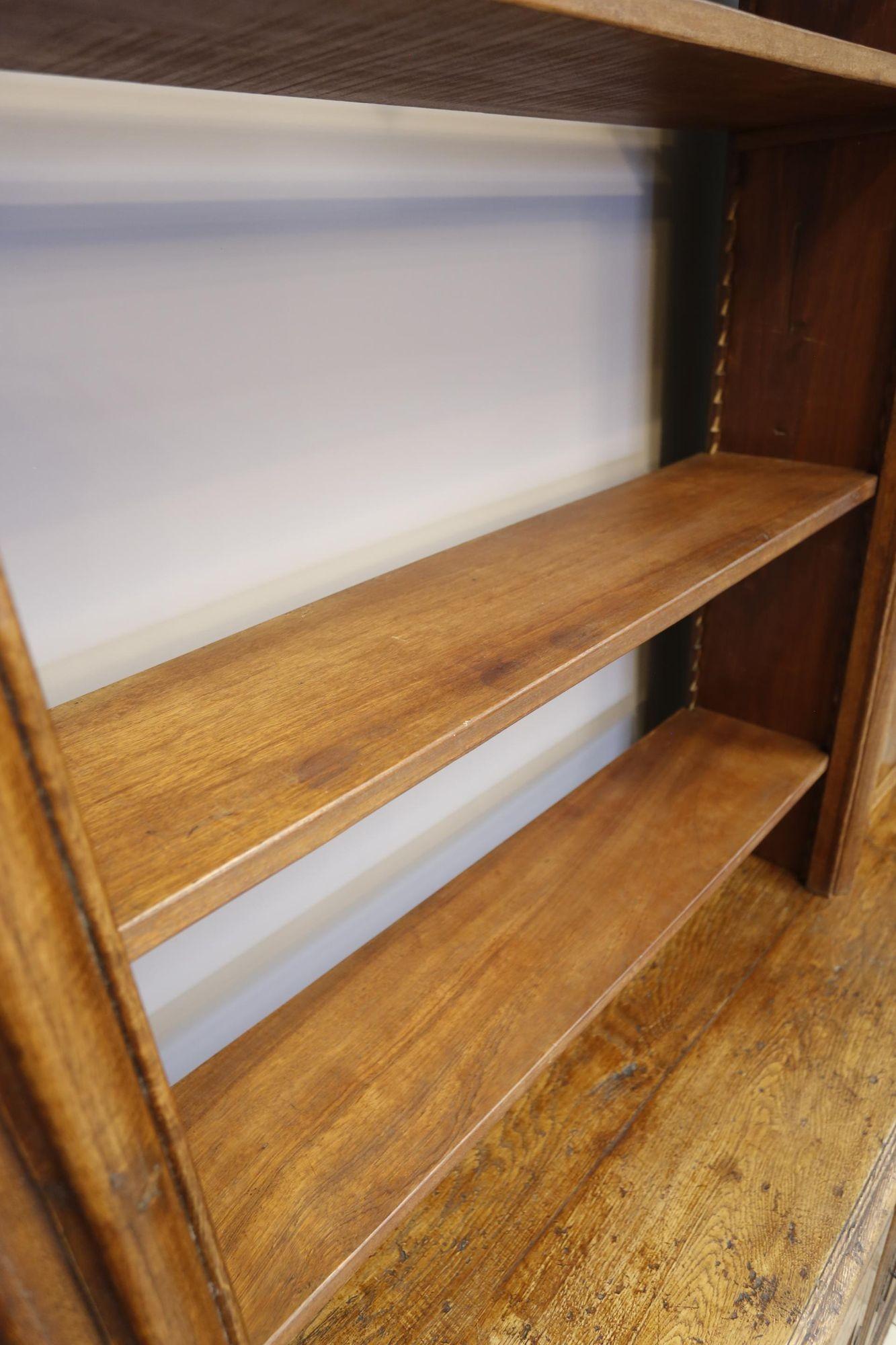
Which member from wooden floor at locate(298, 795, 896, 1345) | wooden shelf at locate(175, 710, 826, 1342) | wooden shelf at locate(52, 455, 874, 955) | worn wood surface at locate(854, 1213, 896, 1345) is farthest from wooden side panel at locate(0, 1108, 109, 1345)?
worn wood surface at locate(854, 1213, 896, 1345)

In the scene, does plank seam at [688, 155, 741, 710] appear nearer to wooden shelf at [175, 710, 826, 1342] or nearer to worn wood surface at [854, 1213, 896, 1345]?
wooden shelf at [175, 710, 826, 1342]

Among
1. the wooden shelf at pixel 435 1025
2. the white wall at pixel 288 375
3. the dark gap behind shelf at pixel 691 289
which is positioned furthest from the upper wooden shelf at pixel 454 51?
the wooden shelf at pixel 435 1025

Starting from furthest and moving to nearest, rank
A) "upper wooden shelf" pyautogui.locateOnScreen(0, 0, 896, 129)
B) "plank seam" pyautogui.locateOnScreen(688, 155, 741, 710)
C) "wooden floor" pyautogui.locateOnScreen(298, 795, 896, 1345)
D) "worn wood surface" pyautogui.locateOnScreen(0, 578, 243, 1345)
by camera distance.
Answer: "plank seam" pyautogui.locateOnScreen(688, 155, 741, 710) → "wooden floor" pyautogui.locateOnScreen(298, 795, 896, 1345) → "upper wooden shelf" pyautogui.locateOnScreen(0, 0, 896, 129) → "worn wood surface" pyautogui.locateOnScreen(0, 578, 243, 1345)

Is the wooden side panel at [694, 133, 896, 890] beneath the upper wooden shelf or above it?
beneath

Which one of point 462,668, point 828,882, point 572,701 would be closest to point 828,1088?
point 828,882

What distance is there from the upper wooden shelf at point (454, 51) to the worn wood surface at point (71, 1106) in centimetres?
39

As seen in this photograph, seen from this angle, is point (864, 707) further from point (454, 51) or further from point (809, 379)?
point (454, 51)

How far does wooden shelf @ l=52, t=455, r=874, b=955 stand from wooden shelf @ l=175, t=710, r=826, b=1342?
416 millimetres

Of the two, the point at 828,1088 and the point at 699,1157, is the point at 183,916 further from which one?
the point at 828,1088

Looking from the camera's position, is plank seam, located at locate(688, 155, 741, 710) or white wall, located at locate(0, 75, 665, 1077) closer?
white wall, located at locate(0, 75, 665, 1077)

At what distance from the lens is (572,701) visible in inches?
52.2

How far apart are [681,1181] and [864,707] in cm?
70

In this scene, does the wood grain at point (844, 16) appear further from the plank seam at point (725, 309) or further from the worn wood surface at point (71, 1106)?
the worn wood surface at point (71, 1106)

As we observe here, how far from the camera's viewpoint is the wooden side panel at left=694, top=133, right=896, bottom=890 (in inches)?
42.8
